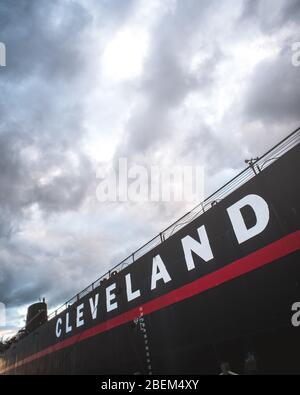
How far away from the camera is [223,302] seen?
848 cm

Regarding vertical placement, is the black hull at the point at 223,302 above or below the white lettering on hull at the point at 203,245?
below

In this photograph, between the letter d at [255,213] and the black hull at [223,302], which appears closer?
the black hull at [223,302]

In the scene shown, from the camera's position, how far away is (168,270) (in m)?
10.8

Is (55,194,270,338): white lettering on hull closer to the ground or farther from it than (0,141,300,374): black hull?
farther from it

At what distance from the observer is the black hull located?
715 cm

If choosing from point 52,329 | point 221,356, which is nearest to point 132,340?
point 221,356

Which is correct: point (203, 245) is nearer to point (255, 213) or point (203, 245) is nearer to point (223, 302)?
point (223, 302)

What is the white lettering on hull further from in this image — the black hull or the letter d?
the black hull

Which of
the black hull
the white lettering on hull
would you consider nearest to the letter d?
the white lettering on hull

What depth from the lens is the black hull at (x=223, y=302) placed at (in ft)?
23.5

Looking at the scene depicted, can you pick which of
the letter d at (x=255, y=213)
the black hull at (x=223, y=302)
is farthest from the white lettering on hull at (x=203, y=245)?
the black hull at (x=223, y=302)

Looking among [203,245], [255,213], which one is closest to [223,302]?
[203,245]

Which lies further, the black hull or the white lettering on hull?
the white lettering on hull

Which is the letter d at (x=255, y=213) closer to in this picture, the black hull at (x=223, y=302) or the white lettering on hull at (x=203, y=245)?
the white lettering on hull at (x=203, y=245)
